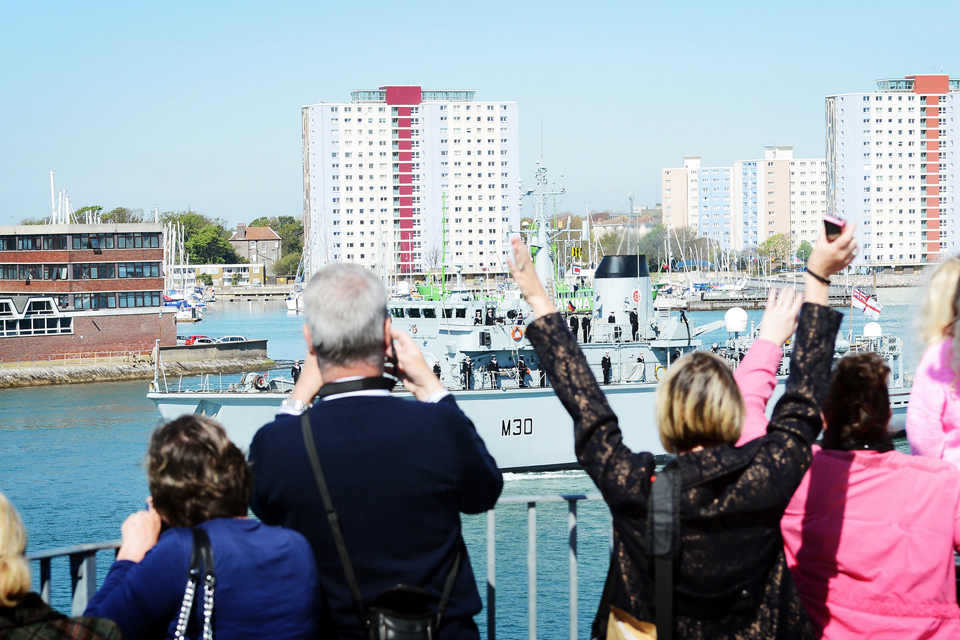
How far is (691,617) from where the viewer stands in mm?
2408

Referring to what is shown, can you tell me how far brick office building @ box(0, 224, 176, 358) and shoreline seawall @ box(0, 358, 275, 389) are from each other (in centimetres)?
250

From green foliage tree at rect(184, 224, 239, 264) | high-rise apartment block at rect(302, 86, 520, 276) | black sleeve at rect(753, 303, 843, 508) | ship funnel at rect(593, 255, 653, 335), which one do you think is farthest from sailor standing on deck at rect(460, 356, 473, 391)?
green foliage tree at rect(184, 224, 239, 264)

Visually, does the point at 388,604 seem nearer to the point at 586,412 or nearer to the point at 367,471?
the point at 367,471

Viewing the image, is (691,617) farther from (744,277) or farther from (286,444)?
(744,277)

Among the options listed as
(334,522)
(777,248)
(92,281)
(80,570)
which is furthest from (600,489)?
(777,248)

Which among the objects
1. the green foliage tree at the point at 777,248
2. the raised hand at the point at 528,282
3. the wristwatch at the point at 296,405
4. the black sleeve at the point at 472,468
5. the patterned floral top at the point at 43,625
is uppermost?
the green foliage tree at the point at 777,248

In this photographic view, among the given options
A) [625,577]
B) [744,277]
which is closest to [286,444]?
[625,577]

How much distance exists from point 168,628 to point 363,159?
4418 inches

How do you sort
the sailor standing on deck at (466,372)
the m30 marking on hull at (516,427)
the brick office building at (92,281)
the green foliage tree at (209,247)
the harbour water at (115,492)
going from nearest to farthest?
the harbour water at (115,492), the m30 marking on hull at (516,427), the sailor standing on deck at (466,372), the brick office building at (92,281), the green foliage tree at (209,247)

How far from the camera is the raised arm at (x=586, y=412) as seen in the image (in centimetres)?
236

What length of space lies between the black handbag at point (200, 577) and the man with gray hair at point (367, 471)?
10.5 inches

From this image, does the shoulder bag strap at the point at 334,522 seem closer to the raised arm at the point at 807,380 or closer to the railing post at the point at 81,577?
the railing post at the point at 81,577

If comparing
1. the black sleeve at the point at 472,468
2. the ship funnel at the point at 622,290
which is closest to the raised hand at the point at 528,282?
the black sleeve at the point at 472,468

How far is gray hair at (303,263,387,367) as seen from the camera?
8.36ft
